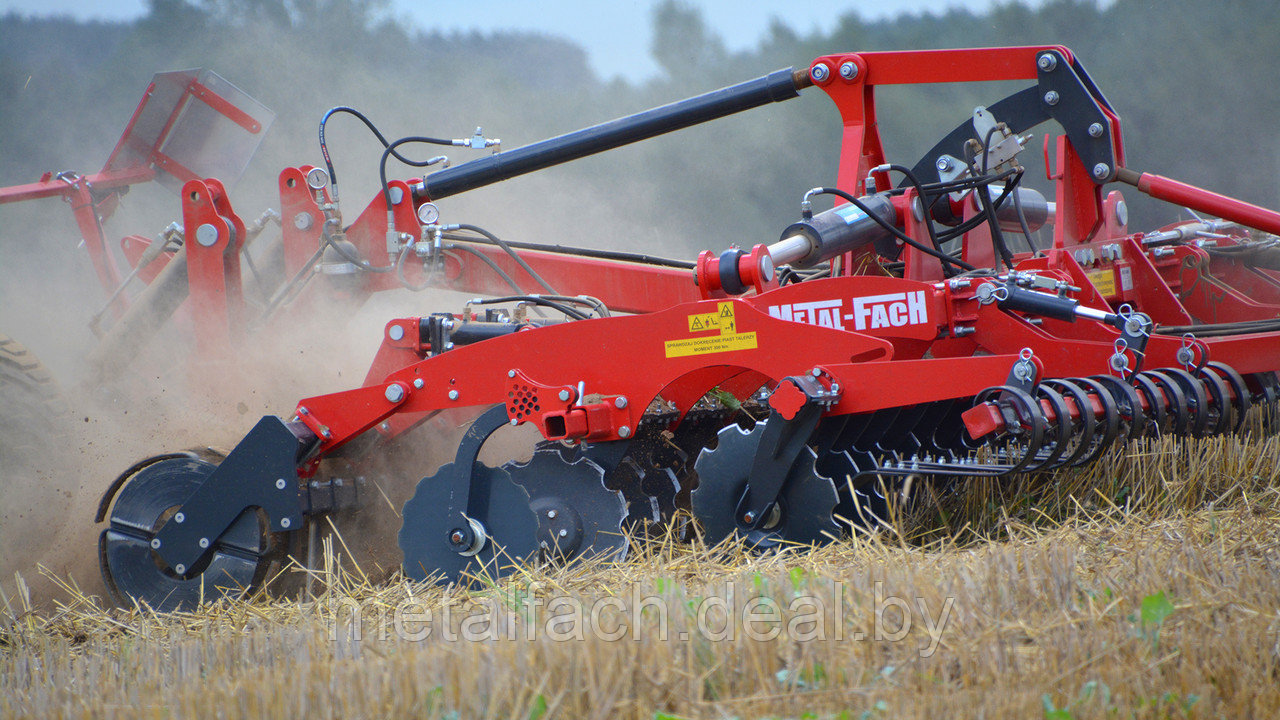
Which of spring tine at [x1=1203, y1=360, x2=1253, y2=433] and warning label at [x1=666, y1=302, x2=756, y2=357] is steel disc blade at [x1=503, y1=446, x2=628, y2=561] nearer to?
warning label at [x1=666, y1=302, x2=756, y2=357]

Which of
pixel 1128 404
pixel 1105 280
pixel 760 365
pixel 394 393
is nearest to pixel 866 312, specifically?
pixel 760 365

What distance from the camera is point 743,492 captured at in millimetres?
3469

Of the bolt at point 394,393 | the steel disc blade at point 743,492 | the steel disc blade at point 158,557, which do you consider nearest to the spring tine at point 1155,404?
the steel disc blade at point 743,492

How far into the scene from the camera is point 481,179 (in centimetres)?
515

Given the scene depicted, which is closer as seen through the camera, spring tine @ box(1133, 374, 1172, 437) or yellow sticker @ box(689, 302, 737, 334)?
spring tine @ box(1133, 374, 1172, 437)

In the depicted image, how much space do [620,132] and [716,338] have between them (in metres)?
1.78

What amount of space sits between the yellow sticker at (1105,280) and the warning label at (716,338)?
5.96 feet

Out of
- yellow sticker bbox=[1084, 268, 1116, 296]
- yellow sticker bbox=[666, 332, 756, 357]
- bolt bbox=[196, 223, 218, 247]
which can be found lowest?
yellow sticker bbox=[666, 332, 756, 357]

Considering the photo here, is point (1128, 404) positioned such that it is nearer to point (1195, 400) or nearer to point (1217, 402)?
point (1195, 400)

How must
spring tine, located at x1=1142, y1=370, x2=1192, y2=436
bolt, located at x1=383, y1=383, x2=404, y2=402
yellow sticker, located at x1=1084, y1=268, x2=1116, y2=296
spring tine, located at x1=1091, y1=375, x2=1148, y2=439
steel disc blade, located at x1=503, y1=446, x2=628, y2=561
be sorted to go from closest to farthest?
spring tine, located at x1=1091, y1=375, x2=1148, y2=439 < spring tine, located at x1=1142, y1=370, x2=1192, y2=436 < steel disc blade, located at x1=503, y1=446, x2=628, y2=561 < bolt, located at x1=383, y1=383, x2=404, y2=402 < yellow sticker, located at x1=1084, y1=268, x2=1116, y2=296

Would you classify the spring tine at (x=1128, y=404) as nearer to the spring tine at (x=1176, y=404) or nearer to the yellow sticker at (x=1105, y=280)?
the spring tine at (x=1176, y=404)

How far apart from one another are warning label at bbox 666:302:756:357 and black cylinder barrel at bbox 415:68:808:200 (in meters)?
1.52

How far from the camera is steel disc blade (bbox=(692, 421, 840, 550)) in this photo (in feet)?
11.0

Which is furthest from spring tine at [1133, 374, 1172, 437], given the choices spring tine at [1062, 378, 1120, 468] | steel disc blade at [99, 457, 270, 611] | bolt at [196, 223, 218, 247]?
bolt at [196, 223, 218, 247]
